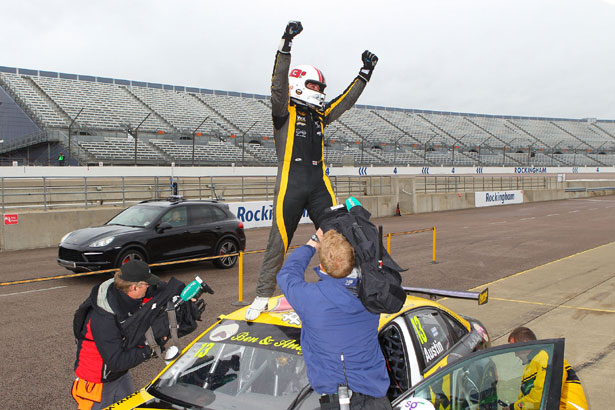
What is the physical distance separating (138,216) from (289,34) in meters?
8.37

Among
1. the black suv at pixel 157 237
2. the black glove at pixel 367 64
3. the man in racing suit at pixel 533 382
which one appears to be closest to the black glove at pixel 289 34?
the black glove at pixel 367 64

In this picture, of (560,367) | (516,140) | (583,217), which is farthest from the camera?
(516,140)

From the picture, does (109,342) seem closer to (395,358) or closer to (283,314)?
(283,314)

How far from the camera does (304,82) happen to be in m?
4.65

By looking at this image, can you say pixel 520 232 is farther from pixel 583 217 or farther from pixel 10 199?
pixel 10 199

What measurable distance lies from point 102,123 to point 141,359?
145 ft

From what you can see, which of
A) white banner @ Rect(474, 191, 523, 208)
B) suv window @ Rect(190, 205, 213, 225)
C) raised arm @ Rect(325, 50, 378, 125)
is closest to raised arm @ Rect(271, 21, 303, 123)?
raised arm @ Rect(325, 50, 378, 125)

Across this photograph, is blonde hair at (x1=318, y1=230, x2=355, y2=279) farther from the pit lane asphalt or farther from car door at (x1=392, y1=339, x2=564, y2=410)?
the pit lane asphalt

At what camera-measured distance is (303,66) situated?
466 centimetres

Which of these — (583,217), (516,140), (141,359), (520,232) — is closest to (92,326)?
(141,359)

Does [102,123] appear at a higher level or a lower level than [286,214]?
higher

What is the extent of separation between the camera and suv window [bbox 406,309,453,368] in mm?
3738

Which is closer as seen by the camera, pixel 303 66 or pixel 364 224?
pixel 364 224

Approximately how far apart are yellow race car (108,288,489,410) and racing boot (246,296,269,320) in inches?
1.8
